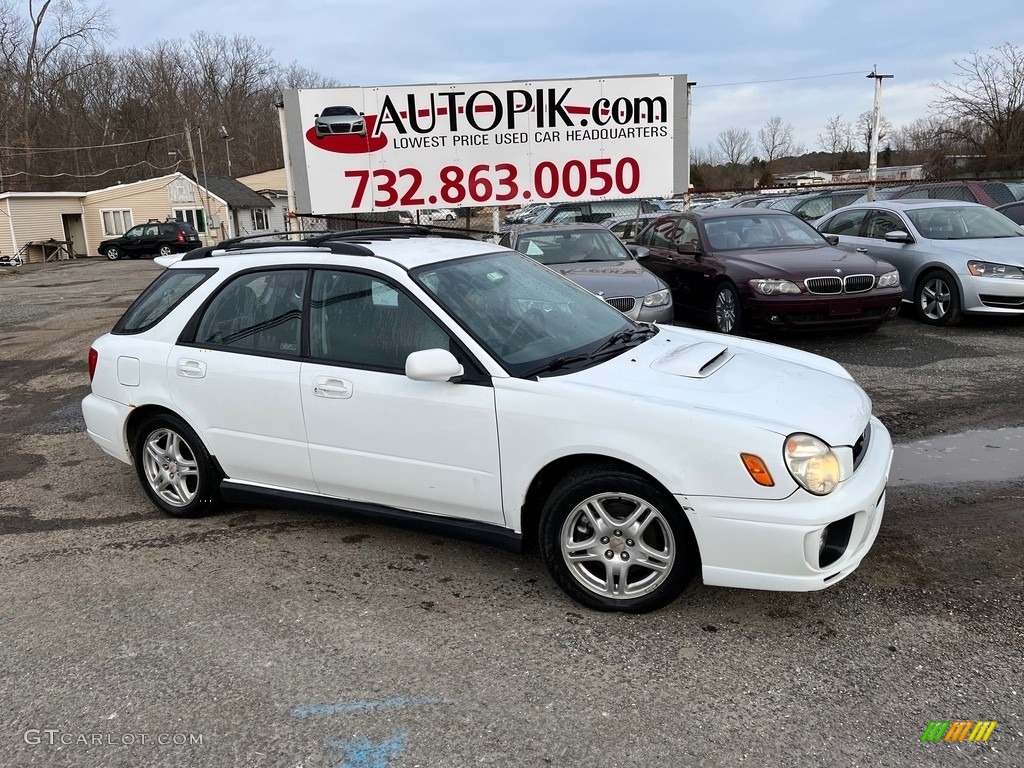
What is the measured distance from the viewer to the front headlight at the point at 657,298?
8.00m

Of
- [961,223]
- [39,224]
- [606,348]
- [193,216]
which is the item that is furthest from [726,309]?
[39,224]

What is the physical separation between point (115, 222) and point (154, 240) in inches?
288

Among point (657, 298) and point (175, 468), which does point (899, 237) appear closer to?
point (657, 298)

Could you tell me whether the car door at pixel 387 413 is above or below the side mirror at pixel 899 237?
below

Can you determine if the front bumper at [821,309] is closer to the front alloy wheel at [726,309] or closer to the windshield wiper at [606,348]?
the front alloy wheel at [726,309]

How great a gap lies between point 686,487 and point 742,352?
47.6 inches

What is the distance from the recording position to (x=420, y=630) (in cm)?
332

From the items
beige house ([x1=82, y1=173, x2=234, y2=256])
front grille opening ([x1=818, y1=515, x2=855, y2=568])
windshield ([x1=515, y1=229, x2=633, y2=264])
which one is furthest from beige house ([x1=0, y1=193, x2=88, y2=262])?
front grille opening ([x1=818, y1=515, x2=855, y2=568])

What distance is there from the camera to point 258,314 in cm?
418

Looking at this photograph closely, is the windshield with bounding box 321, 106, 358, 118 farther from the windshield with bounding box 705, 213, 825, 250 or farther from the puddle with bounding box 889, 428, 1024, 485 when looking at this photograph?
the puddle with bounding box 889, 428, 1024, 485

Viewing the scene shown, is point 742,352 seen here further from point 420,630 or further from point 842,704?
point 420,630

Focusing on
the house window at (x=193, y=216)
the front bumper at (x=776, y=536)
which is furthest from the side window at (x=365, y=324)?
the house window at (x=193, y=216)

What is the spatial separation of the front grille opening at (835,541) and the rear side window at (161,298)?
3.47m

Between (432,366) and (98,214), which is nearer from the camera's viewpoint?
(432,366)
